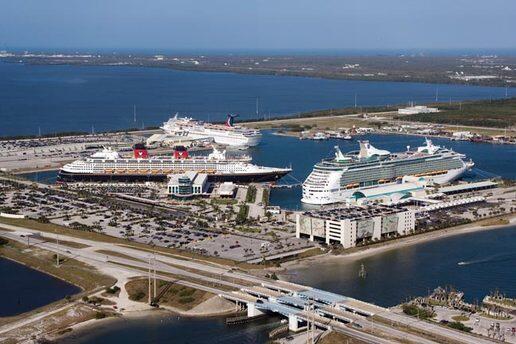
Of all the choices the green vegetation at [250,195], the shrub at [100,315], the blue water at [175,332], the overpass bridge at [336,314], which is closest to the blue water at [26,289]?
the shrub at [100,315]

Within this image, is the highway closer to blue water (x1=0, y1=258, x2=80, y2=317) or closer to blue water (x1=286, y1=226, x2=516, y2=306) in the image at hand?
blue water (x1=0, y1=258, x2=80, y2=317)

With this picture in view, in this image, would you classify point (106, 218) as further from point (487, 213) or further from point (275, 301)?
point (487, 213)

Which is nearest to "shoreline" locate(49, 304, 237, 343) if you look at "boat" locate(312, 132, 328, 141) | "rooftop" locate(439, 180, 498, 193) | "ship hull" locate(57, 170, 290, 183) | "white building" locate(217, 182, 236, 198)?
"white building" locate(217, 182, 236, 198)

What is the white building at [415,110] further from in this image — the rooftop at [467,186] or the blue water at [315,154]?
the rooftop at [467,186]

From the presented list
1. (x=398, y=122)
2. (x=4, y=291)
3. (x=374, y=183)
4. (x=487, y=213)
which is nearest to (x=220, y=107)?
(x=398, y=122)

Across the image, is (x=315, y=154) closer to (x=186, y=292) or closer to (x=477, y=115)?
(x=477, y=115)

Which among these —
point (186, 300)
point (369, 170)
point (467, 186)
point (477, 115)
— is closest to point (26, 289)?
point (186, 300)
